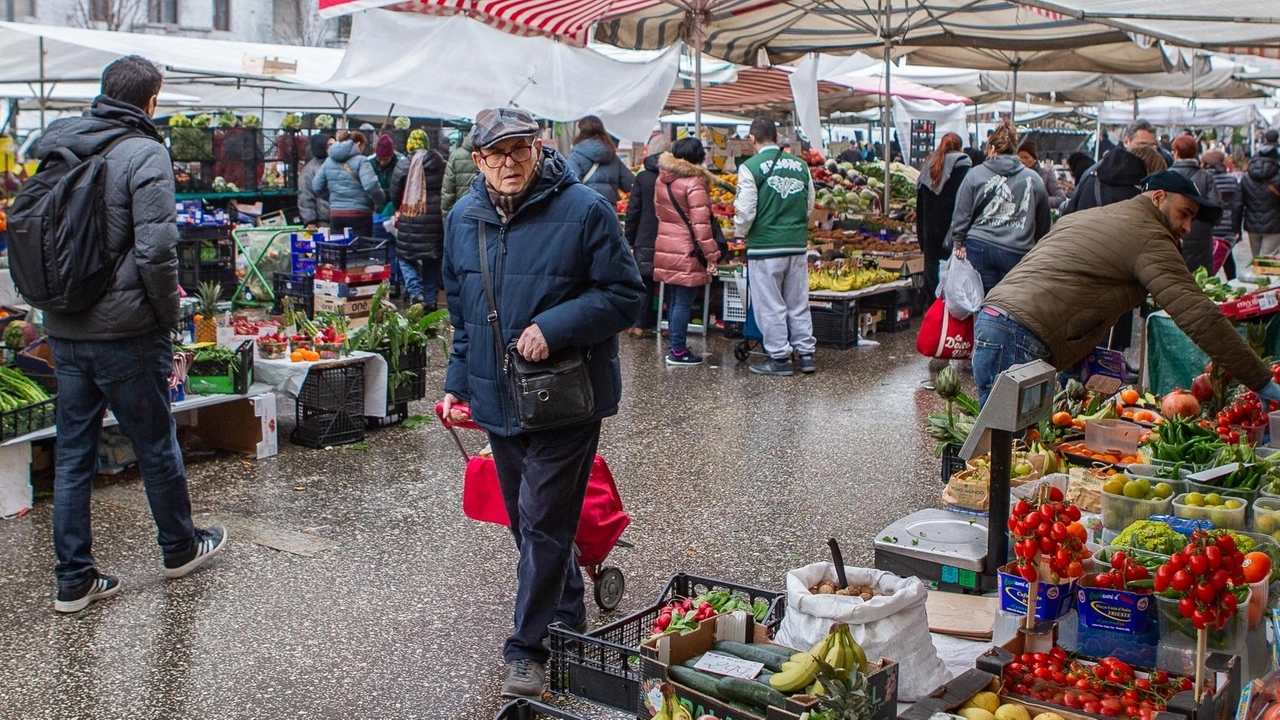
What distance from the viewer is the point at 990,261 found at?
9359 mm

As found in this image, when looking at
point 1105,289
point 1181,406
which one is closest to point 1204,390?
point 1181,406

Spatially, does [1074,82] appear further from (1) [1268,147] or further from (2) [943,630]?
(2) [943,630]

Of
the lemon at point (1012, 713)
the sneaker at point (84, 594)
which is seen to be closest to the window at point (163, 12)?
the sneaker at point (84, 594)

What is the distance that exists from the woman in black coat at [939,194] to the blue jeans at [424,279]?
5.09m

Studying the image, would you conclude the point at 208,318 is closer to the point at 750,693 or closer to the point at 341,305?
the point at 341,305

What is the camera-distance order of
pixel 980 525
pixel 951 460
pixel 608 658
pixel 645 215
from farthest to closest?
pixel 645 215
pixel 951 460
pixel 980 525
pixel 608 658

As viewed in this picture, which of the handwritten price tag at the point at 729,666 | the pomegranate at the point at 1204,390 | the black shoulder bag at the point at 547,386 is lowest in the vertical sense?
the handwritten price tag at the point at 729,666

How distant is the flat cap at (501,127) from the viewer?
160 inches

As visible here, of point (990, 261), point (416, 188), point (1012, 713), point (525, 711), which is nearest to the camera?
point (1012, 713)

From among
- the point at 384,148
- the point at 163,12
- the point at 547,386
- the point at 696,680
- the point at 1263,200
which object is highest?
the point at 163,12

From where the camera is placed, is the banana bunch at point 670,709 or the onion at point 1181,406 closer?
the banana bunch at point 670,709

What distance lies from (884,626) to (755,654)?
354 mm

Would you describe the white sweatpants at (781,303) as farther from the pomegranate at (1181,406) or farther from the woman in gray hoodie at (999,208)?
the pomegranate at (1181,406)

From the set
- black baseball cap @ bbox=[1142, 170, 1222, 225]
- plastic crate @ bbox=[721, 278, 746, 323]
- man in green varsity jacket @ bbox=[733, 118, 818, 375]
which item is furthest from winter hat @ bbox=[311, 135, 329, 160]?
black baseball cap @ bbox=[1142, 170, 1222, 225]
